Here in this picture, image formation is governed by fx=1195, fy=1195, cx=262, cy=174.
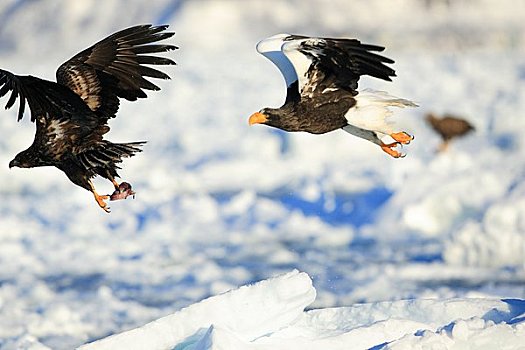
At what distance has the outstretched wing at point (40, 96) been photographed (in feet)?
16.3

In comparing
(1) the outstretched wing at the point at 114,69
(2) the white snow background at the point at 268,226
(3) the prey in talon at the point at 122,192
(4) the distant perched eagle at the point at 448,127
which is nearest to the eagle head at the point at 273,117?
(1) the outstretched wing at the point at 114,69

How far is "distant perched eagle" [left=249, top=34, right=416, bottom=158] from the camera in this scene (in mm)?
5234

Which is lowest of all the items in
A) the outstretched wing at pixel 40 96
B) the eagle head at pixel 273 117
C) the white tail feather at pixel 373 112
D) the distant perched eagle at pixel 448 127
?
the white tail feather at pixel 373 112

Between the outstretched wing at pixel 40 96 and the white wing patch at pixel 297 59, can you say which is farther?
the white wing patch at pixel 297 59

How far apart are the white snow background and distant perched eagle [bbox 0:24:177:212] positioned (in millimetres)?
861

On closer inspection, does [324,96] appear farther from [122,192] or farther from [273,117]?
[122,192]

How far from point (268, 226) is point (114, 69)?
459 cm

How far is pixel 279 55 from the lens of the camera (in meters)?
5.42

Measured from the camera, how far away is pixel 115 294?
8062 mm

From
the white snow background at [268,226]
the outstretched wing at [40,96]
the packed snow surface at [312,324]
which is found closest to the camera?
the packed snow surface at [312,324]

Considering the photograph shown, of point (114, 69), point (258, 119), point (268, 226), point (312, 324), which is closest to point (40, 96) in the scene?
point (114, 69)

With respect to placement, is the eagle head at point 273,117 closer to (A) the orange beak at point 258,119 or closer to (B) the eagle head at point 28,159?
(A) the orange beak at point 258,119

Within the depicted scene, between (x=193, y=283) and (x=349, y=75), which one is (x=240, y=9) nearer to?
(x=193, y=283)

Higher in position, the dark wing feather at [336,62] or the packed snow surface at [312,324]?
the dark wing feather at [336,62]
